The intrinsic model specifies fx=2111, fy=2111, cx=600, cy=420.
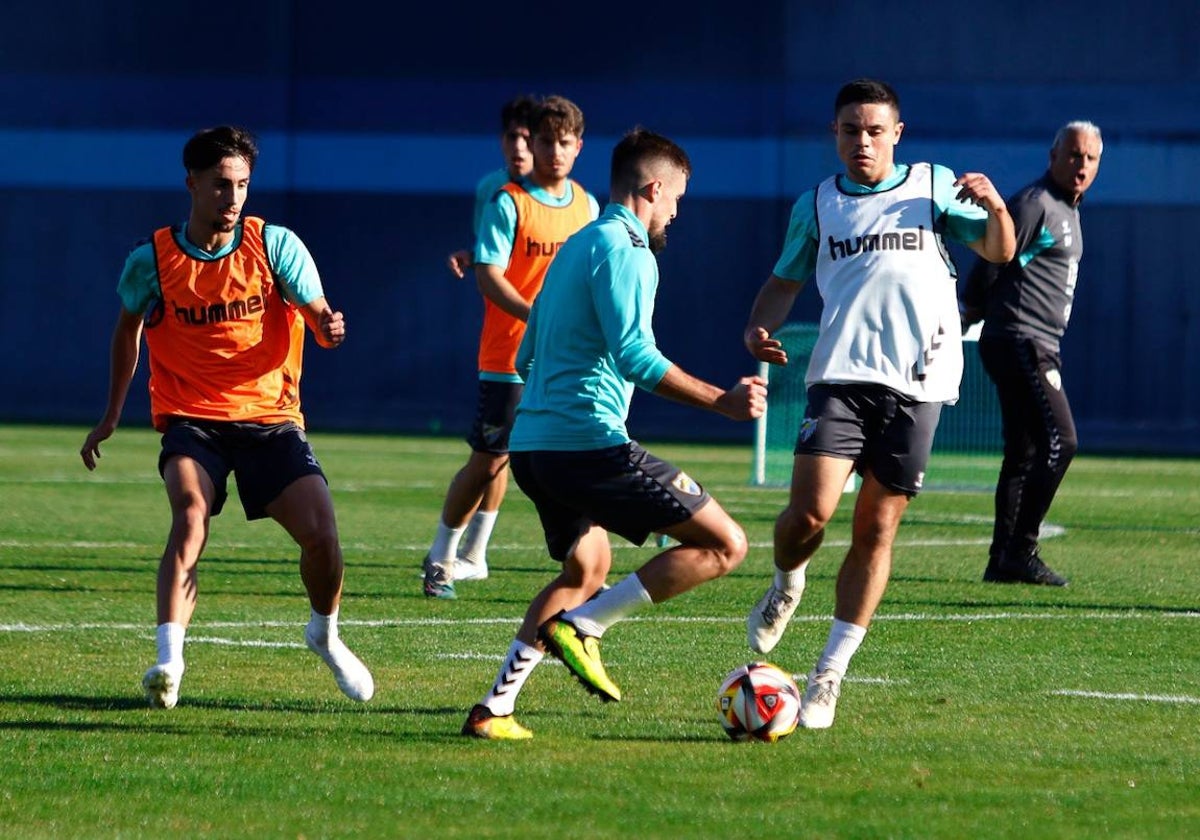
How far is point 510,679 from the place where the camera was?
5938 mm

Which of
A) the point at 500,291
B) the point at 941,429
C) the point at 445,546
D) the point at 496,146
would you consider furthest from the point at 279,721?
the point at 496,146

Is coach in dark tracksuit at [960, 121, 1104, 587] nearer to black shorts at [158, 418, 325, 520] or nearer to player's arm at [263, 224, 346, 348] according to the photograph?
player's arm at [263, 224, 346, 348]

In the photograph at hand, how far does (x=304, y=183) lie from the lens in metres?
32.9

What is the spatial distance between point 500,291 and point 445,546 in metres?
1.21

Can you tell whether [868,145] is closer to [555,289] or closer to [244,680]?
[555,289]

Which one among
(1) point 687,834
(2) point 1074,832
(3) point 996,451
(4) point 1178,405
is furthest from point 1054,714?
(4) point 1178,405

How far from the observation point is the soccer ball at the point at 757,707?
5926mm

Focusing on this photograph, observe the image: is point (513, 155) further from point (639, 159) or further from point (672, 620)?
point (639, 159)

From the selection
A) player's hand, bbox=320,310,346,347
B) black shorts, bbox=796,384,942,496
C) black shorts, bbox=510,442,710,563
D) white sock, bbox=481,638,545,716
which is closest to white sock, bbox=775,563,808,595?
black shorts, bbox=796,384,942,496

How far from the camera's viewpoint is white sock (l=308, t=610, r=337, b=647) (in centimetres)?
659

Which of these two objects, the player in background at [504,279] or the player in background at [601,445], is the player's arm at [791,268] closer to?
the player in background at [601,445]

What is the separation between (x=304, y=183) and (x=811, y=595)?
79.4 feet

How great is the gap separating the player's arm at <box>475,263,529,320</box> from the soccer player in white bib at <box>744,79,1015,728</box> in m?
2.73

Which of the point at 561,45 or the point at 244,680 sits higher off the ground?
the point at 561,45
